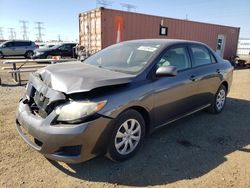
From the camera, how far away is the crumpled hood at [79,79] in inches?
104

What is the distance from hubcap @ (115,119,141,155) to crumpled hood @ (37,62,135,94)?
0.57m

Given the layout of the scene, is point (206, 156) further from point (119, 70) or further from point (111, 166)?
point (119, 70)

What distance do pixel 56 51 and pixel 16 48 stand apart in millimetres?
4923

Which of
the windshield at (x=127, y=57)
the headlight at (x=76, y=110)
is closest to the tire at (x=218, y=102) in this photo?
the windshield at (x=127, y=57)

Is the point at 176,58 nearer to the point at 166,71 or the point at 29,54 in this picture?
the point at 166,71

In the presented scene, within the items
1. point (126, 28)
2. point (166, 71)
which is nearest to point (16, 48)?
Result: point (126, 28)

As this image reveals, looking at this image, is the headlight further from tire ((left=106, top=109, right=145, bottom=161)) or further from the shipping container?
the shipping container

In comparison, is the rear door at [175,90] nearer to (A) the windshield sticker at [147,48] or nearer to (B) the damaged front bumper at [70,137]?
(A) the windshield sticker at [147,48]

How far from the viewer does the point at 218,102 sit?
5.12m

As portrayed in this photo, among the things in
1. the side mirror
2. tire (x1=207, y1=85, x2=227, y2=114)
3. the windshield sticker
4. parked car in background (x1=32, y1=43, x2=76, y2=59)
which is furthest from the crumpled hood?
parked car in background (x1=32, y1=43, x2=76, y2=59)

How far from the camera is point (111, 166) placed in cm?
300

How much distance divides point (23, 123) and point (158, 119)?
1.87 meters

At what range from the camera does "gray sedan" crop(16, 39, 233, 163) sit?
2551mm

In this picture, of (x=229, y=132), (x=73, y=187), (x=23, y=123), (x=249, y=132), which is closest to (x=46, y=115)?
(x=23, y=123)
